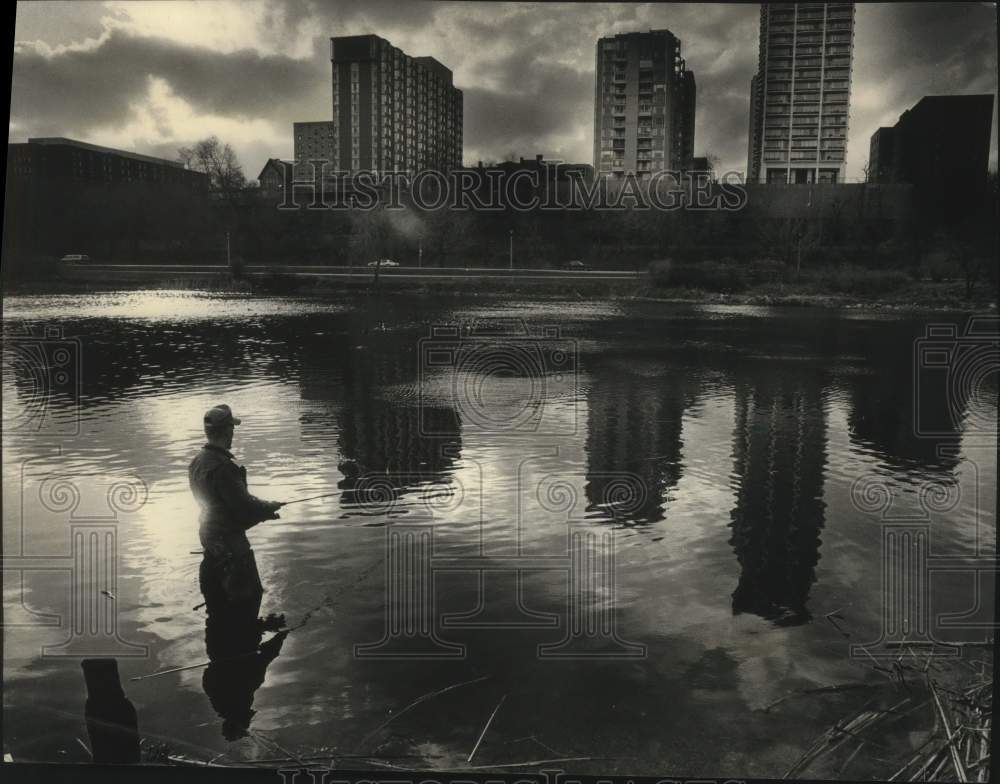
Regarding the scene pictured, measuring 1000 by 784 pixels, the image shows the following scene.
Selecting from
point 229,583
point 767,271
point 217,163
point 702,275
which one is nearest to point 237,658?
point 229,583

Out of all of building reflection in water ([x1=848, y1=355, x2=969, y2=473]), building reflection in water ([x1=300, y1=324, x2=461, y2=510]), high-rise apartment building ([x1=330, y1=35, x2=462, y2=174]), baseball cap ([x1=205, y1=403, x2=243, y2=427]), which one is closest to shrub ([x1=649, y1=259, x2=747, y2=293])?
building reflection in water ([x1=848, y1=355, x2=969, y2=473])

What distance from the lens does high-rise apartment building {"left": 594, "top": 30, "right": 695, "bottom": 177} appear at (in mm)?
6441

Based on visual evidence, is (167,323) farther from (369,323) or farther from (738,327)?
(738,327)

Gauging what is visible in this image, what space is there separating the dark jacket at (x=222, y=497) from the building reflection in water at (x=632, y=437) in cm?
306

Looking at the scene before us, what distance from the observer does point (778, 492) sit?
23.4 feet

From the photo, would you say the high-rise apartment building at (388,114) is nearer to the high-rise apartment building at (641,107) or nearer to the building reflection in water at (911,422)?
the high-rise apartment building at (641,107)

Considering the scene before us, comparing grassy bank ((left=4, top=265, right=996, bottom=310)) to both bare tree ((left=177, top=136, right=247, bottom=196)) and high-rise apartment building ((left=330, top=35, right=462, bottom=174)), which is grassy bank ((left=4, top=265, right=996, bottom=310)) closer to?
bare tree ((left=177, top=136, right=247, bottom=196))

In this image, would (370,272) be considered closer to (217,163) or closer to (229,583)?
(217,163)

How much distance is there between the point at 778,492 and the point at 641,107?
12.3ft

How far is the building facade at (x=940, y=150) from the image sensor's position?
6.29 m

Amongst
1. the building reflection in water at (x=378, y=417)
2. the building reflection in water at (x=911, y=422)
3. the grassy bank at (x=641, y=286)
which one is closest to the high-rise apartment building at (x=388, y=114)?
the grassy bank at (x=641, y=286)

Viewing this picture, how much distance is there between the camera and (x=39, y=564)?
20.3 feet

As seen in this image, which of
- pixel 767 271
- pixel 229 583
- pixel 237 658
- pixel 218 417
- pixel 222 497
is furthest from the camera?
pixel 767 271

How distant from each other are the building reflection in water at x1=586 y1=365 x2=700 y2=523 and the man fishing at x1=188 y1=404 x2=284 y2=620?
3046mm
